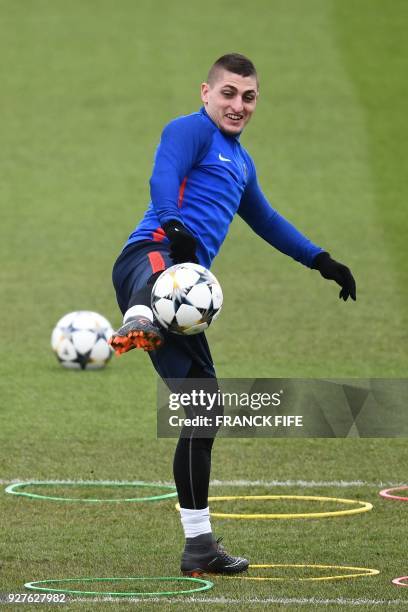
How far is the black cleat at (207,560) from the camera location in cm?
710

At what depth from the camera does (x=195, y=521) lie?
716cm

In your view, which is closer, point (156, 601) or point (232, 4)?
point (156, 601)

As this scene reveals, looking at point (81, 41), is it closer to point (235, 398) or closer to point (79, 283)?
point (79, 283)

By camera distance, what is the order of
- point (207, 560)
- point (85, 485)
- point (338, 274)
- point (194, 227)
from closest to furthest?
point (207, 560), point (194, 227), point (338, 274), point (85, 485)

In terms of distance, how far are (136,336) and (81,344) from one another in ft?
21.8

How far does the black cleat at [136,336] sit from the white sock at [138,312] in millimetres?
33

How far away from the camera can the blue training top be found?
7004 millimetres

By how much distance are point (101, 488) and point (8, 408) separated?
2706mm

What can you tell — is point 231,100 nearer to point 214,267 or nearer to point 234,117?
point 234,117

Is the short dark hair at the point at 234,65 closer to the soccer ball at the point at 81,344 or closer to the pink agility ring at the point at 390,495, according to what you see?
the pink agility ring at the point at 390,495

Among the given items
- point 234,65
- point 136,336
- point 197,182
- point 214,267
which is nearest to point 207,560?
point 136,336

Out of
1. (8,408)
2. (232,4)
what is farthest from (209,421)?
(232,4)

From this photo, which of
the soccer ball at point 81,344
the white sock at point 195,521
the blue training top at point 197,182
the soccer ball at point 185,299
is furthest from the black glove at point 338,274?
the soccer ball at point 81,344

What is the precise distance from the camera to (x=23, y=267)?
1895 centimetres
